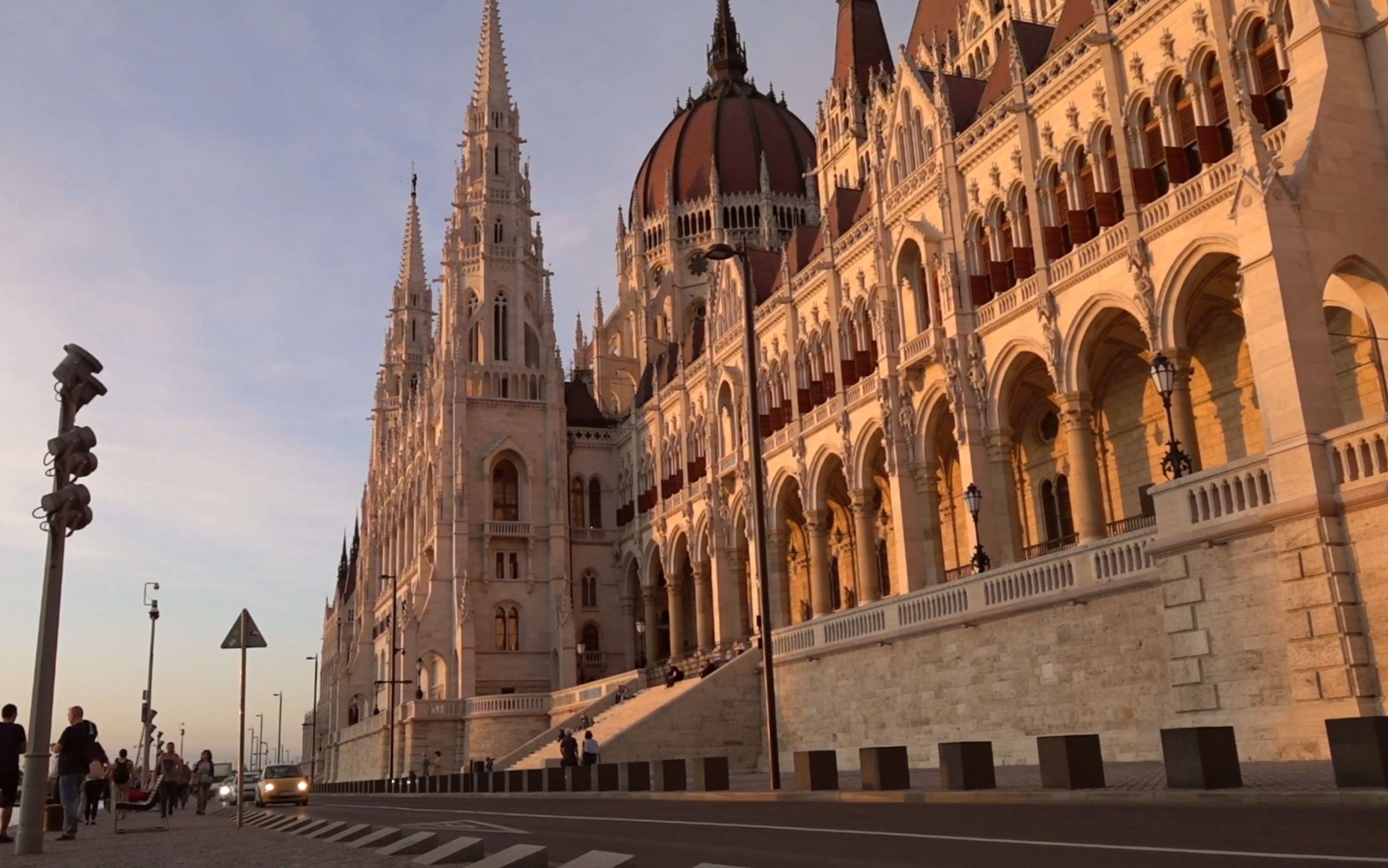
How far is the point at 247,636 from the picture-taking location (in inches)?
720

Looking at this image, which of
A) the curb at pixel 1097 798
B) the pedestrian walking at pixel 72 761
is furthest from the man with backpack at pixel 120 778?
the curb at pixel 1097 798

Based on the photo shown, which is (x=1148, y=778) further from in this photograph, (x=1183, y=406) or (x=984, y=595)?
(x=1183, y=406)

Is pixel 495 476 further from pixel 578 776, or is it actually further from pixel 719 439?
pixel 578 776

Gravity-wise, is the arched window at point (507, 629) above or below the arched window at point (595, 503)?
below

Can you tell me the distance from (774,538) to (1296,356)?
Answer: 27957mm

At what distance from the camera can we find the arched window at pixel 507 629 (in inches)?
2232

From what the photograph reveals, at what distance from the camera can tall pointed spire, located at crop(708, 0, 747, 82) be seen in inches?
3447

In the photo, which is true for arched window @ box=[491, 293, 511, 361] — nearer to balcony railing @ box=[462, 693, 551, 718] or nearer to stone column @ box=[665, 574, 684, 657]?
stone column @ box=[665, 574, 684, 657]

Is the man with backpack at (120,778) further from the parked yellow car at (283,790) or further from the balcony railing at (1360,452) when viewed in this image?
the balcony railing at (1360,452)

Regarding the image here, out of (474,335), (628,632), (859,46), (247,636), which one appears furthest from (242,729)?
(859,46)

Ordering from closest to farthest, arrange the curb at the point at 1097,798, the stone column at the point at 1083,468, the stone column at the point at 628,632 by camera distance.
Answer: the curb at the point at 1097,798 < the stone column at the point at 1083,468 < the stone column at the point at 628,632

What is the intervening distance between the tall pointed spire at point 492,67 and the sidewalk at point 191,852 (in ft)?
171

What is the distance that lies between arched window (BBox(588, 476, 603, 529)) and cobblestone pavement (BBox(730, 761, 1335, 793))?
38907mm

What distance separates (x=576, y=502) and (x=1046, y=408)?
29615 mm
